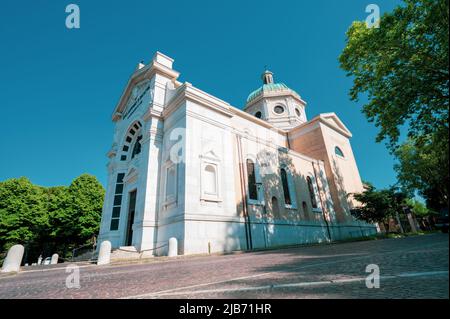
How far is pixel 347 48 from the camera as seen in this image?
40.6 feet

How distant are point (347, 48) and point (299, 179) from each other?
11.0 meters

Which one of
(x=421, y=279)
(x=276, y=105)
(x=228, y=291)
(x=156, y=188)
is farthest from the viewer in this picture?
(x=276, y=105)

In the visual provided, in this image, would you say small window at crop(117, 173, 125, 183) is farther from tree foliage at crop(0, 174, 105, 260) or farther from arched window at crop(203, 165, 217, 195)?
tree foliage at crop(0, 174, 105, 260)

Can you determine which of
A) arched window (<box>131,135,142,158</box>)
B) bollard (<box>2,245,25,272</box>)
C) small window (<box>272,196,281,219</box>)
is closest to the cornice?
arched window (<box>131,135,142,158</box>)

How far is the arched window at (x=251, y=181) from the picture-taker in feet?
51.8

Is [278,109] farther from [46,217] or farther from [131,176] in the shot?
[46,217]

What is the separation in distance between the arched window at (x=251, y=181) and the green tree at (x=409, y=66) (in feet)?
27.1

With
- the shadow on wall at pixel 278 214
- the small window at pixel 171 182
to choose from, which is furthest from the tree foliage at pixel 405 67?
the small window at pixel 171 182

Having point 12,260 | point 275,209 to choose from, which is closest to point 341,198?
point 275,209

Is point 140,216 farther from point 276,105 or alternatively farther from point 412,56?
point 276,105

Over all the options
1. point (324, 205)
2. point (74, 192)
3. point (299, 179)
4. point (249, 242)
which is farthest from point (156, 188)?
point (74, 192)

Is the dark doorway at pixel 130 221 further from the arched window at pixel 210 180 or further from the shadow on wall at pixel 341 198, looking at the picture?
the shadow on wall at pixel 341 198

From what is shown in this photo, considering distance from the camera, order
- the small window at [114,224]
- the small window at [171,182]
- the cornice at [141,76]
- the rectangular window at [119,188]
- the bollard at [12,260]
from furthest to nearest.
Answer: the rectangular window at [119,188] < the cornice at [141,76] < the small window at [114,224] < the small window at [171,182] < the bollard at [12,260]

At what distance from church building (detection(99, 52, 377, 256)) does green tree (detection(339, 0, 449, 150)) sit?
8.35 metres
